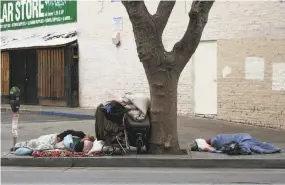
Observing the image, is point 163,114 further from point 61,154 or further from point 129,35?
point 129,35

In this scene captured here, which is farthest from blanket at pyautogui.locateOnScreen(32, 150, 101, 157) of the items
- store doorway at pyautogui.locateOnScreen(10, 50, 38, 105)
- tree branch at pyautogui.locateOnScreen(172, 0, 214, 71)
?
store doorway at pyautogui.locateOnScreen(10, 50, 38, 105)

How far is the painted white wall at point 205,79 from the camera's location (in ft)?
51.7

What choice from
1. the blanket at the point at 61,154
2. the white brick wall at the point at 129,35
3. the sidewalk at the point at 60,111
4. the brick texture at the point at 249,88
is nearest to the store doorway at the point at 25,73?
the sidewalk at the point at 60,111

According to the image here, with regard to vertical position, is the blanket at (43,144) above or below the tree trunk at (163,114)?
below

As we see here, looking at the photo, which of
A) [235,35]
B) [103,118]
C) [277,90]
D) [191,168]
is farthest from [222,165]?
[235,35]

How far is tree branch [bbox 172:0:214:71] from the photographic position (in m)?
9.94

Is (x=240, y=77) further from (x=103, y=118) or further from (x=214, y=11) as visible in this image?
(x=103, y=118)

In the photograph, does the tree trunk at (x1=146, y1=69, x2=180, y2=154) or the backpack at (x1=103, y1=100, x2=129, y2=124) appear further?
the tree trunk at (x1=146, y1=69, x2=180, y2=154)

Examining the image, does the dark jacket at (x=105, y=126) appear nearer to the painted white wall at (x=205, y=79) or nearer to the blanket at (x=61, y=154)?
the blanket at (x=61, y=154)

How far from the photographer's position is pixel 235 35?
1513 cm

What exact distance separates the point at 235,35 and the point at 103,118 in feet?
22.1

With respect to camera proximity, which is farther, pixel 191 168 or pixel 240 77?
pixel 240 77

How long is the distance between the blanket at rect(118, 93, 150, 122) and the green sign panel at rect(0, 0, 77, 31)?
34.4 feet

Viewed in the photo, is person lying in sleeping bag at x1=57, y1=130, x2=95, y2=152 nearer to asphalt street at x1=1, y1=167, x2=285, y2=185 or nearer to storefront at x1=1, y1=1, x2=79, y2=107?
asphalt street at x1=1, y1=167, x2=285, y2=185
